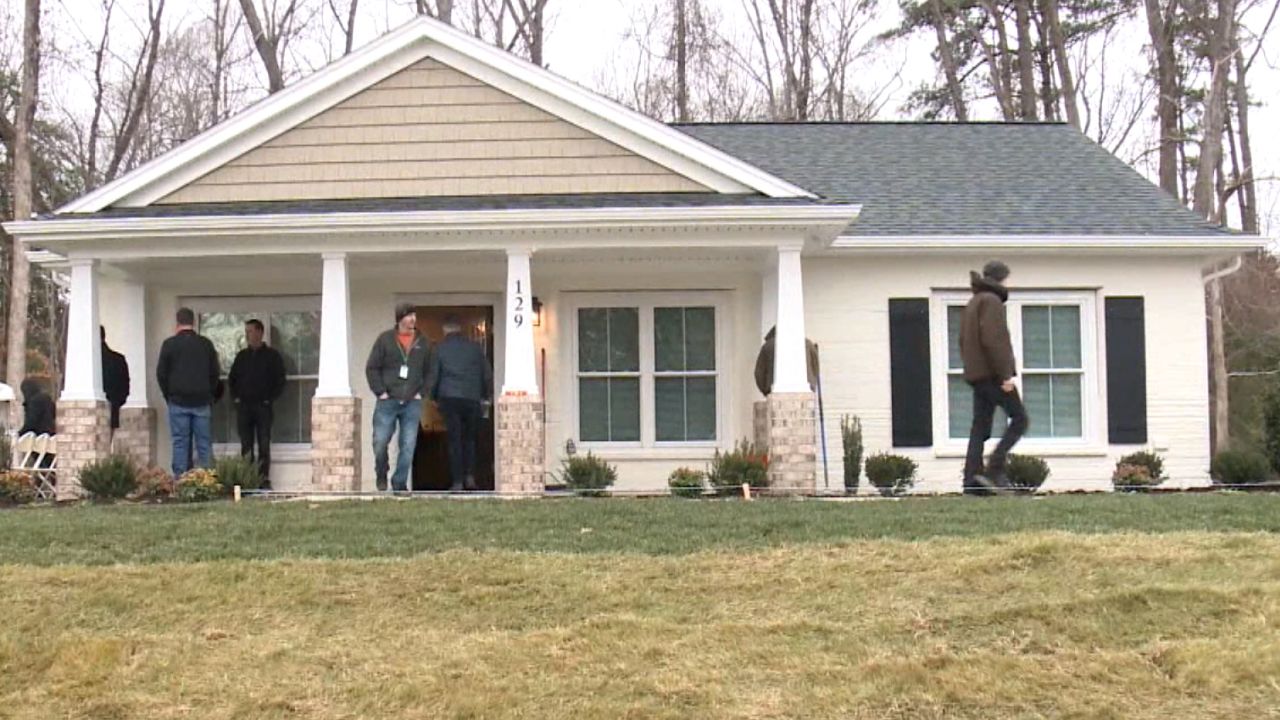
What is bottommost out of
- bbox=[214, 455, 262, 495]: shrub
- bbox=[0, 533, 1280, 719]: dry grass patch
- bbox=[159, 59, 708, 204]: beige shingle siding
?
bbox=[0, 533, 1280, 719]: dry grass patch

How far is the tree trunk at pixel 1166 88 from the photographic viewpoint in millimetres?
23312

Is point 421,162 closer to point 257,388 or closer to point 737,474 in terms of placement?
point 257,388

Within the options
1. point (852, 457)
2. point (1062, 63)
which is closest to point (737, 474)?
point (852, 457)

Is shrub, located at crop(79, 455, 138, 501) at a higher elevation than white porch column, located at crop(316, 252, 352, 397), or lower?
lower

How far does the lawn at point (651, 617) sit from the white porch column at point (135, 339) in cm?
432

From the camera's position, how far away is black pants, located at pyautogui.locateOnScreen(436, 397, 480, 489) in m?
10.8

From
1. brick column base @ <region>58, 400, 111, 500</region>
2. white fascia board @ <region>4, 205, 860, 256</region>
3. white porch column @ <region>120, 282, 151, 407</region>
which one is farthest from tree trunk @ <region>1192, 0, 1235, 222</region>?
brick column base @ <region>58, 400, 111, 500</region>

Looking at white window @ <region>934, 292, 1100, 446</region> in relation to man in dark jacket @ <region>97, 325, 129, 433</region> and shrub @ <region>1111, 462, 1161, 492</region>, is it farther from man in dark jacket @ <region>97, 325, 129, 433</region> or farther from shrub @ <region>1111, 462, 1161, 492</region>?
man in dark jacket @ <region>97, 325, 129, 433</region>

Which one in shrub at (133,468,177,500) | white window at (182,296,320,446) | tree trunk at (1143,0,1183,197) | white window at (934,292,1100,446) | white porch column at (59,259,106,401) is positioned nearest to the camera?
shrub at (133,468,177,500)

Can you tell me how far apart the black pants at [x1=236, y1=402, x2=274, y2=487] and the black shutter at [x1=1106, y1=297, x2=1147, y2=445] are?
28.5ft

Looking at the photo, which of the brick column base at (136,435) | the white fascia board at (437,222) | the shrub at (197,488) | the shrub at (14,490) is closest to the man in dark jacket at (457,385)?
the white fascia board at (437,222)

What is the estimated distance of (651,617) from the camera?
581 cm

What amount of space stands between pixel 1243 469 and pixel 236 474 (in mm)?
9662

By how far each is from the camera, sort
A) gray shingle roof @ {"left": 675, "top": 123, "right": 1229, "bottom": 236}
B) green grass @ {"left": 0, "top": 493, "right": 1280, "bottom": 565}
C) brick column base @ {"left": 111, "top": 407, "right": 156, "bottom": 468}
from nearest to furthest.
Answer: green grass @ {"left": 0, "top": 493, "right": 1280, "bottom": 565} → brick column base @ {"left": 111, "top": 407, "right": 156, "bottom": 468} → gray shingle roof @ {"left": 675, "top": 123, "right": 1229, "bottom": 236}
